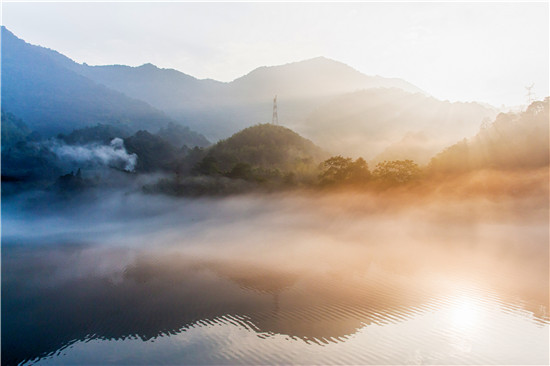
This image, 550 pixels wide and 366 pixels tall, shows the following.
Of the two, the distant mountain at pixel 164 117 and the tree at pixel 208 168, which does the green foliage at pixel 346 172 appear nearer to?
the tree at pixel 208 168

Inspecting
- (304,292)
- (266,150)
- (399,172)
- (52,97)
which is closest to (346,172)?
(399,172)

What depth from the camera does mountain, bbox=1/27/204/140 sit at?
145 meters

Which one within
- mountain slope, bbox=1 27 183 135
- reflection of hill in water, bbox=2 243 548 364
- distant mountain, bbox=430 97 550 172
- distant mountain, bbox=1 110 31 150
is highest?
mountain slope, bbox=1 27 183 135

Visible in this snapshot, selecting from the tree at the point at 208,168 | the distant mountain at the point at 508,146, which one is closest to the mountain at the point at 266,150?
the tree at the point at 208,168

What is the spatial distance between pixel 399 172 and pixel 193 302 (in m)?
49.2

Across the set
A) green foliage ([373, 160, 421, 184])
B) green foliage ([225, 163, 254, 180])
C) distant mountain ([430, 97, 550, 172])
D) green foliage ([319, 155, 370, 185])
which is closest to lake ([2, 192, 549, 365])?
green foliage ([373, 160, 421, 184])

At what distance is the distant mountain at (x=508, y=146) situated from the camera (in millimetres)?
56781

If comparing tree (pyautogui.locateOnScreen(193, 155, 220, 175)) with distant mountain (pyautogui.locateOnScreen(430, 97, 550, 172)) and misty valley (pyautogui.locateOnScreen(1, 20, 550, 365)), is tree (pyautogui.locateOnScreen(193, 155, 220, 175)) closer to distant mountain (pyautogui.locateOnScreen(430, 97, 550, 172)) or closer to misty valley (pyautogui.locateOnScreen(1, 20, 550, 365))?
misty valley (pyautogui.locateOnScreen(1, 20, 550, 365))

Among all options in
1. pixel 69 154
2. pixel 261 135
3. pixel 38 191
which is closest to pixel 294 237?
pixel 261 135

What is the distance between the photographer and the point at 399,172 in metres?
65.4

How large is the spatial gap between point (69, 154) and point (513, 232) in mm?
131884

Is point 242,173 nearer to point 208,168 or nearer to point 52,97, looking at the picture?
point 208,168

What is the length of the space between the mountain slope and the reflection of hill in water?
131 meters

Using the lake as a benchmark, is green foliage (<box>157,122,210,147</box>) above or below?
above
